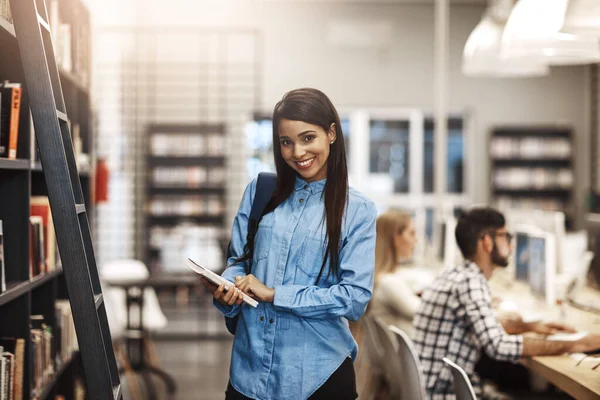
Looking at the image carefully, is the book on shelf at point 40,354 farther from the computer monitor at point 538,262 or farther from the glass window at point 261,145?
the glass window at point 261,145

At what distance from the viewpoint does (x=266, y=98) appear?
10039 mm

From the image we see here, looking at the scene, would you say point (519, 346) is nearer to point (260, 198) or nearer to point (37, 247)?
point (260, 198)

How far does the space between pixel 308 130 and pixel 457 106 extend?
8.71 meters

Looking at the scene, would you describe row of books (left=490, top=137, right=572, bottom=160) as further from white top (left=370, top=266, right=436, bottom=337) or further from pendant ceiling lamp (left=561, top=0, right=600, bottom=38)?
pendant ceiling lamp (left=561, top=0, right=600, bottom=38)

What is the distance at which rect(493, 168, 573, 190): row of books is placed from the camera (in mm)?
9883

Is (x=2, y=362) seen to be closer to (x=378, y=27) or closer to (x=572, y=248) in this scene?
(x=572, y=248)

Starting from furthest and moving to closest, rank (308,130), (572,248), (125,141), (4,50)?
(125,141) < (572,248) < (4,50) < (308,130)

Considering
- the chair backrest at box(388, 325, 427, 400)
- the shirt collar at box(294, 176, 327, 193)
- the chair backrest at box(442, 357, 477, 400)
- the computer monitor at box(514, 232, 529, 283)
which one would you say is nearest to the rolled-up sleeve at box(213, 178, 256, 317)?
the shirt collar at box(294, 176, 327, 193)

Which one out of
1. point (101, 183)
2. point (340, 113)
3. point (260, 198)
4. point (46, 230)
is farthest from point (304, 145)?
point (340, 113)

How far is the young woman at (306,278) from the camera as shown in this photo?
5.75 feet

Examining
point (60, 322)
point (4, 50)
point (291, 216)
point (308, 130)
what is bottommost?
point (60, 322)

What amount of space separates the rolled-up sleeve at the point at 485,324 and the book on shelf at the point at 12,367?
1518mm

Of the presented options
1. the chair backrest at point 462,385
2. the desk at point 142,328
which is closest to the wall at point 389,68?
the desk at point 142,328

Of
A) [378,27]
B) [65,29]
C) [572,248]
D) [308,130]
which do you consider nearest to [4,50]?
[65,29]
